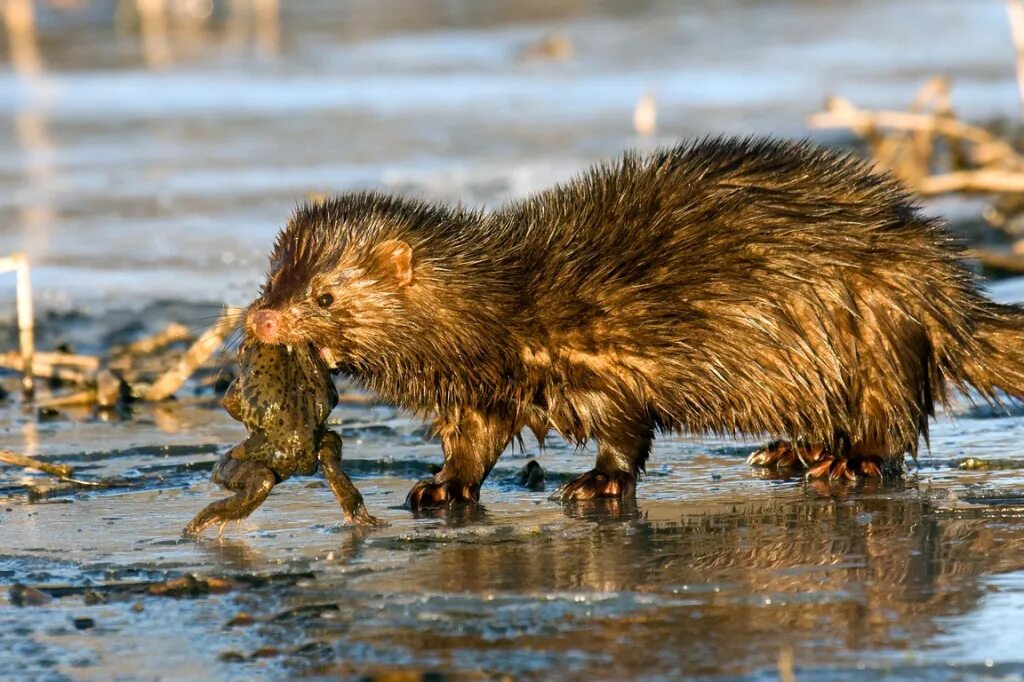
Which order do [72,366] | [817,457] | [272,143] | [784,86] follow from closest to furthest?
[817,457] → [72,366] → [272,143] → [784,86]

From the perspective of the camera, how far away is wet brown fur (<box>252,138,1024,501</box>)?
19.2 ft

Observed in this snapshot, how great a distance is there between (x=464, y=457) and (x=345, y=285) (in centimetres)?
68

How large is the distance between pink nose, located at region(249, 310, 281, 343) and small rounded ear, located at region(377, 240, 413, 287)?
0.42m

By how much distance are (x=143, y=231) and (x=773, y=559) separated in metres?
7.70

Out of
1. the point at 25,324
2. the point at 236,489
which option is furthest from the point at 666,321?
the point at 25,324

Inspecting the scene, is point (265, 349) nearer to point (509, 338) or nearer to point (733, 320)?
point (509, 338)

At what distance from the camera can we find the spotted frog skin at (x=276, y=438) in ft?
17.0

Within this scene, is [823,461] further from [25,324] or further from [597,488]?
[25,324]

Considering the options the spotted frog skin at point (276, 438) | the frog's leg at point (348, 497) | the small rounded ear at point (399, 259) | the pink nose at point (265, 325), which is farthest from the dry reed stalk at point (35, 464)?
the small rounded ear at point (399, 259)

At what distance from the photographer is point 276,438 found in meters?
5.32

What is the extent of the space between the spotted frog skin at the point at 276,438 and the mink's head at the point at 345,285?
0.53 feet

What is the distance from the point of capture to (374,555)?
4.80 meters

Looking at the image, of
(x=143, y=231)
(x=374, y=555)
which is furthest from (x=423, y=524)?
(x=143, y=231)

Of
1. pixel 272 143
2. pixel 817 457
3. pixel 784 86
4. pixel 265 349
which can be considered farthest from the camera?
pixel 784 86
